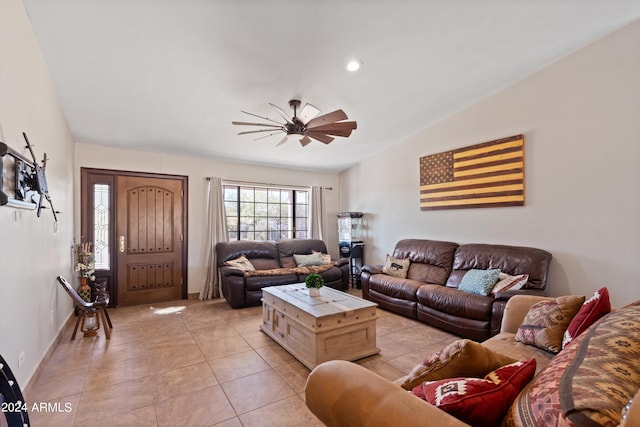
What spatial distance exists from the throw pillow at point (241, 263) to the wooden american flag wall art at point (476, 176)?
9.91 ft

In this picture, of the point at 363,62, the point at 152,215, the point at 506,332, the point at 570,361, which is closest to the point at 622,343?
the point at 570,361

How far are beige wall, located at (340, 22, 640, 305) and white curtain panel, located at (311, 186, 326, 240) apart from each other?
283 cm

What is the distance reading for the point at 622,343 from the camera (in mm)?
903

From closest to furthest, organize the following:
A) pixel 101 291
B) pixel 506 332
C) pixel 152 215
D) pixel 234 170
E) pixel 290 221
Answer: pixel 506 332
pixel 101 291
pixel 152 215
pixel 234 170
pixel 290 221

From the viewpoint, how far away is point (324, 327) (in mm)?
2621

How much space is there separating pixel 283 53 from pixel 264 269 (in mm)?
3568

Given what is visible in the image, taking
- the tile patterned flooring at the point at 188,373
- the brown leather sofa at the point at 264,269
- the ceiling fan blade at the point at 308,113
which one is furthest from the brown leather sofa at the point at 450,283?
the ceiling fan blade at the point at 308,113

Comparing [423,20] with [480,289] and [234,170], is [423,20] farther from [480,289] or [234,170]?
[234,170]

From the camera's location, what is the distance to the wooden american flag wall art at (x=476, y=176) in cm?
368

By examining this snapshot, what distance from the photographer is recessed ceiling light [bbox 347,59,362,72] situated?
2917mm

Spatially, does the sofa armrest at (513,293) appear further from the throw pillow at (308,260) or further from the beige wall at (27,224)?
the beige wall at (27,224)

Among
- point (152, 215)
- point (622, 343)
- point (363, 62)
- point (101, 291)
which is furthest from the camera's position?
point (152, 215)

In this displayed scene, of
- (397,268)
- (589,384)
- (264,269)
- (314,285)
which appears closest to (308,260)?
(264,269)

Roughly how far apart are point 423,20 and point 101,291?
4.84 m
